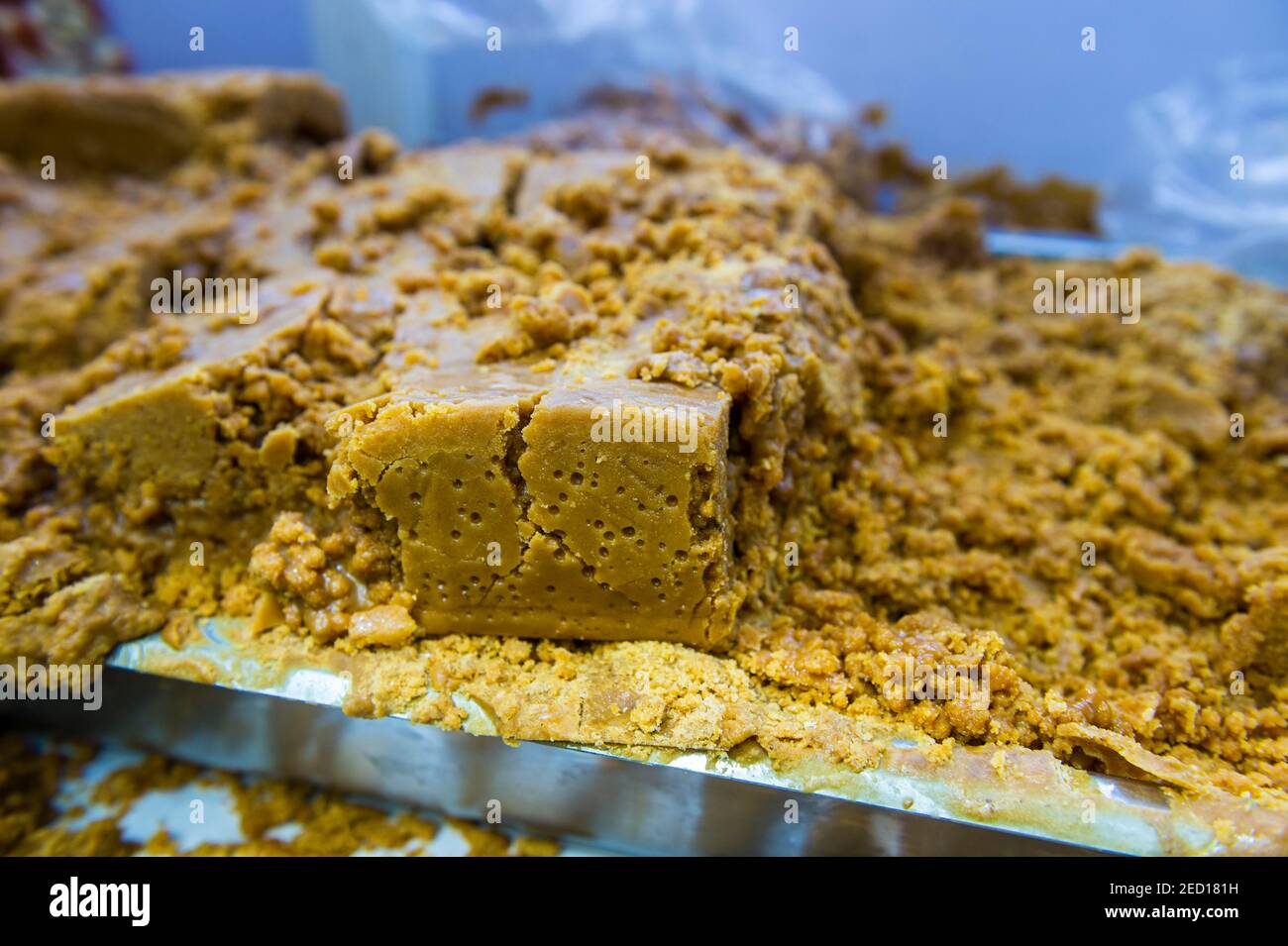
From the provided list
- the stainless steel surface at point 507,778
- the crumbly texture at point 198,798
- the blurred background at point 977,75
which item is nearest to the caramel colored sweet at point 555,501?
the stainless steel surface at point 507,778

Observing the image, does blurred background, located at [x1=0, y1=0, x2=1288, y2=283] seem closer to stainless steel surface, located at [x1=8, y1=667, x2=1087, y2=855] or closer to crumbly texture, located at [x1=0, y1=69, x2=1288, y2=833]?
crumbly texture, located at [x1=0, y1=69, x2=1288, y2=833]

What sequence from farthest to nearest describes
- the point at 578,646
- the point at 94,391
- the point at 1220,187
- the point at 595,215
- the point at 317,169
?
1. the point at 1220,187
2. the point at 317,169
3. the point at 595,215
4. the point at 94,391
5. the point at 578,646

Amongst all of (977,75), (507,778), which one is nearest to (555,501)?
(507,778)

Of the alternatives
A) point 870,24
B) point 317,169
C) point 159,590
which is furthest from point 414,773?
point 870,24

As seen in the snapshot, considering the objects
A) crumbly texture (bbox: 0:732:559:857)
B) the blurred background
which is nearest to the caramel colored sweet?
crumbly texture (bbox: 0:732:559:857)

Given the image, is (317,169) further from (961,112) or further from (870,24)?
(961,112)

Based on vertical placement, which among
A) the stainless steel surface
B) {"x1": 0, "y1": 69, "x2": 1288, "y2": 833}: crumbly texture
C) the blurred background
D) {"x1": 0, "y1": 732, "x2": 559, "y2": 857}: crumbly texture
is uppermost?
the blurred background

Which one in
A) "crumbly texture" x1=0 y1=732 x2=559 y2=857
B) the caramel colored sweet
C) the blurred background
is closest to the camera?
the caramel colored sweet
